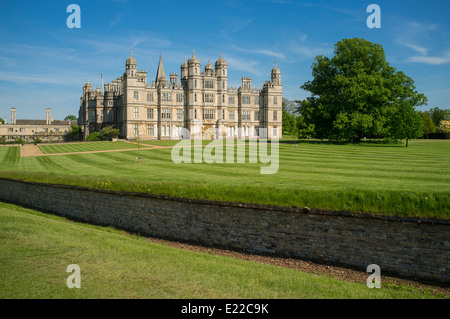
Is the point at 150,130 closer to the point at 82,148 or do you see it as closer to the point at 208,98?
the point at 208,98

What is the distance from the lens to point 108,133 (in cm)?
5669

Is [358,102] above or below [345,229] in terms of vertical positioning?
above

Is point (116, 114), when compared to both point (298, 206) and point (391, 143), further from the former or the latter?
point (298, 206)

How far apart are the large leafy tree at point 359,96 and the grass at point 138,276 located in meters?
34.6

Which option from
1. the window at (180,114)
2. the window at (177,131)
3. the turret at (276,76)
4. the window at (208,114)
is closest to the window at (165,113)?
the window at (180,114)

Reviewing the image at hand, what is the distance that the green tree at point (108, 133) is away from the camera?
2218 inches

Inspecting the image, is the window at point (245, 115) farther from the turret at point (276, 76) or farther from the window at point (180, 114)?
the window at point (180, 114)

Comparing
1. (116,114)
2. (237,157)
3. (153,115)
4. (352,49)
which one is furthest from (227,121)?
(237,157)

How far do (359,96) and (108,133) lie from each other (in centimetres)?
3955

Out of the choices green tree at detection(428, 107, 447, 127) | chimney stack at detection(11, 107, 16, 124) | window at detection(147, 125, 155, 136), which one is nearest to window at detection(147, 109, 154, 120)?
window at detection(147, 125, 155, 136)

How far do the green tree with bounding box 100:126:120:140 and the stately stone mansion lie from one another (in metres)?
1.59

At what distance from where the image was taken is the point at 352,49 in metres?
44.7
